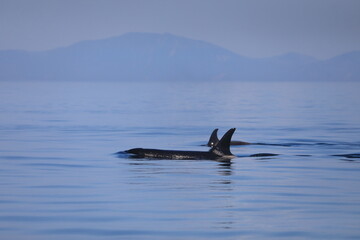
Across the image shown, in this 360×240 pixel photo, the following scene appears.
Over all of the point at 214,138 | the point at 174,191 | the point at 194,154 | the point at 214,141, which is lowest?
the point at 174,191

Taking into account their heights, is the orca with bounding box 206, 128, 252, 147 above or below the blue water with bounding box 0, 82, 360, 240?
above

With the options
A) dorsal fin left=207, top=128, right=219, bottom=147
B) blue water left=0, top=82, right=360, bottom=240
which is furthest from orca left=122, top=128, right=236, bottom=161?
dorsal fin left=207, top=128, right=219, bottom=147

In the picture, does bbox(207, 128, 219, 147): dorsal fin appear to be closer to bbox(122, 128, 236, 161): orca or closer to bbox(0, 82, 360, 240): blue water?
bbox(0, 82, 360, 240): blue water

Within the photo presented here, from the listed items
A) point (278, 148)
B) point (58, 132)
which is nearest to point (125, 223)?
point (278, 148)

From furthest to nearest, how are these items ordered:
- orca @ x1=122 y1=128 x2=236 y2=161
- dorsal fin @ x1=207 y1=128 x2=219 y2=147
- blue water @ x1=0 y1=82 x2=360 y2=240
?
dorsal fin @ x1=207 y1=128 x2=219 y2=147 < orca @ x1=122 y1=128 x2=236 y2=161 < blue water @ x1=0 y1=82 x2=360 y2=240

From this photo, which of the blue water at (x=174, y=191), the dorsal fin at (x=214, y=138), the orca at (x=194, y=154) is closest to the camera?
the blue water at (x=174, y=191)

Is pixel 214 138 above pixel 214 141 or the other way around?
above

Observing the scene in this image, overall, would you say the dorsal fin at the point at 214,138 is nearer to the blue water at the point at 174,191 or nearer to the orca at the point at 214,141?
the orca at the point at 214,141

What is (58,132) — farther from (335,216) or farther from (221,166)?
(335,216)

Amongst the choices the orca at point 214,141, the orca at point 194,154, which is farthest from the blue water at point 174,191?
the orca at point 214,141

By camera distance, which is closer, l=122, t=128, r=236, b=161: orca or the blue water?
the blue water

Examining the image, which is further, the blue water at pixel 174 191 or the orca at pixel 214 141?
the orca at pixel 214 141

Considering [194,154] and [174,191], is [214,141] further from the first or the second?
[174,191]

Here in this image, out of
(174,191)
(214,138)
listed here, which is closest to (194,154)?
(214,138)
